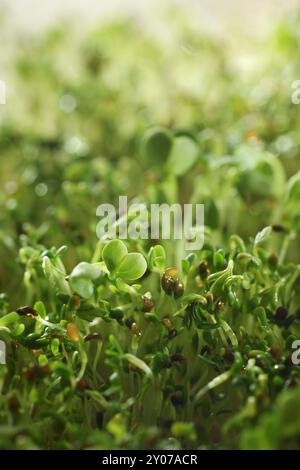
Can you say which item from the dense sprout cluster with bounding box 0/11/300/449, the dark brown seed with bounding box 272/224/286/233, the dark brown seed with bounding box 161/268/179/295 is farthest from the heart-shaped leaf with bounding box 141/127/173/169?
the dark brown seed with bounding box 161/268/179/295

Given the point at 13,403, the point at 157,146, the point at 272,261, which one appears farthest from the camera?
the point at 157,146

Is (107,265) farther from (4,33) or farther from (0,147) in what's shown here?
(4,33)

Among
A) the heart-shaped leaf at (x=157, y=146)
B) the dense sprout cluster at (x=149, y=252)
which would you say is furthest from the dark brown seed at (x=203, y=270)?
the heart-shaped leaf at (x=157, y=146)

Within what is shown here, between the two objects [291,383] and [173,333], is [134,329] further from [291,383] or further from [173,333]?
[291,383]

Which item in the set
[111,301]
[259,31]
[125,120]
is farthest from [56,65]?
[111,301]

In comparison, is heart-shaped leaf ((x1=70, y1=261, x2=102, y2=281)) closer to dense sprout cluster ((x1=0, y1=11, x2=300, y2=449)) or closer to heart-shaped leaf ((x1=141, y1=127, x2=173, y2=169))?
dense sprout cluster ((x1=0, y1=11, x2=300, y2=449))

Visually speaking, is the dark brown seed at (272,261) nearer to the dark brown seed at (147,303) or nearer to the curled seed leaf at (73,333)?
the dark brown seed at (147,303)

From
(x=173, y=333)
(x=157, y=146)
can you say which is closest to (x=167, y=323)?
(x=173, y=333)
